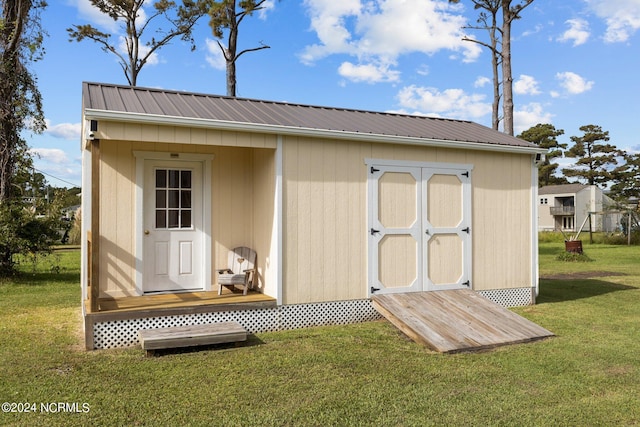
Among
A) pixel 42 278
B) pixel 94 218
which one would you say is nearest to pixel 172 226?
pixel 94 218

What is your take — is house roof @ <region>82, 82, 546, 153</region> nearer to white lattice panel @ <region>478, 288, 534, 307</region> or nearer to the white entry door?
the white entry door

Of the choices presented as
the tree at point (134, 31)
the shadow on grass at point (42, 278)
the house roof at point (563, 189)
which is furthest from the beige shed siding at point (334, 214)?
the house roof at point (563, 189)

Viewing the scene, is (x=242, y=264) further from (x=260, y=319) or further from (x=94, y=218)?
(x=94, y=218)

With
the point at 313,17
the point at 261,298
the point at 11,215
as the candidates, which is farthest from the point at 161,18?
the point at 261,298

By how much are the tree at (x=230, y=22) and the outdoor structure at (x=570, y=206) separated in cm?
3223

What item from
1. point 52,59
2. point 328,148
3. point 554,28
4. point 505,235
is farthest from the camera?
point 554,28

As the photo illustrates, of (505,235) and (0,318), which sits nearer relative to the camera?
(0,318)

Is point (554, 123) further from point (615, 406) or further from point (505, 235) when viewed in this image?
point (615, 406)

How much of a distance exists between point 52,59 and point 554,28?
13714 mm

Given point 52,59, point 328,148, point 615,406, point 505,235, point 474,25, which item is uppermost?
point 474,25

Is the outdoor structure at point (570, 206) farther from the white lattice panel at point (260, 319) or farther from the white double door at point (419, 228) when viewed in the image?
the white lattice panel at point (260, 319)

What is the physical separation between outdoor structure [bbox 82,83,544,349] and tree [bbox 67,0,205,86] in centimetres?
1151

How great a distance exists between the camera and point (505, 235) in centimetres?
732

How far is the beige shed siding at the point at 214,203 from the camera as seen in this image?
20.2 ft
